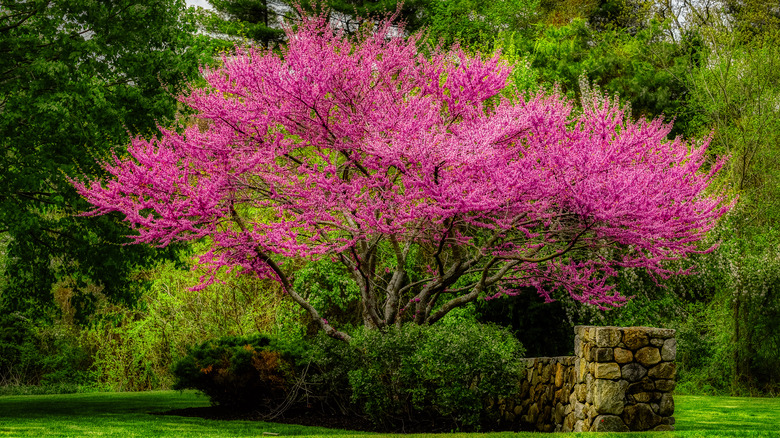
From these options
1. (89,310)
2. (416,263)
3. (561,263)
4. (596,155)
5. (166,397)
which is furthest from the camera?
(416,263)

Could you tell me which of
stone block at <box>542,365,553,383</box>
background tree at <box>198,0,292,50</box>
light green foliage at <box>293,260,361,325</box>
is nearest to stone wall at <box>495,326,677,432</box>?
stone block at <box>542,365,553,383</box>

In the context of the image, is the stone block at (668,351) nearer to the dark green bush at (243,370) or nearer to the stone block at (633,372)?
the stone block at (633,372)

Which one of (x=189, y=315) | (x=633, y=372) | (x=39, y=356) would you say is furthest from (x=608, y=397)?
(x=39, y=356)

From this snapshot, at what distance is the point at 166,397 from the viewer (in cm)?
1728

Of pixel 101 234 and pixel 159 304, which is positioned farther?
pixel 159 304

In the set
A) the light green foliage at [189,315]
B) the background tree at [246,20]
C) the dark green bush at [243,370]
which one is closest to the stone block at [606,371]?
the dark green bush at [243,370]

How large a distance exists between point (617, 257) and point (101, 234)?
9.76 m

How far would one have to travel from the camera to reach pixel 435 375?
10.3 meters

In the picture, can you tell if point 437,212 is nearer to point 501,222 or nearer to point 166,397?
point 501,222

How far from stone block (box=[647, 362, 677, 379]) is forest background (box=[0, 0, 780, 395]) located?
5.61m

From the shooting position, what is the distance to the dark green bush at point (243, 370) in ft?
40.7

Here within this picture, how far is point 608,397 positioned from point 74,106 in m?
8.78

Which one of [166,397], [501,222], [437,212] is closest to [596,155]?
[501,222]

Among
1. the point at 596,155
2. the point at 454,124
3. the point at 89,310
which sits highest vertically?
the point at 454,124
